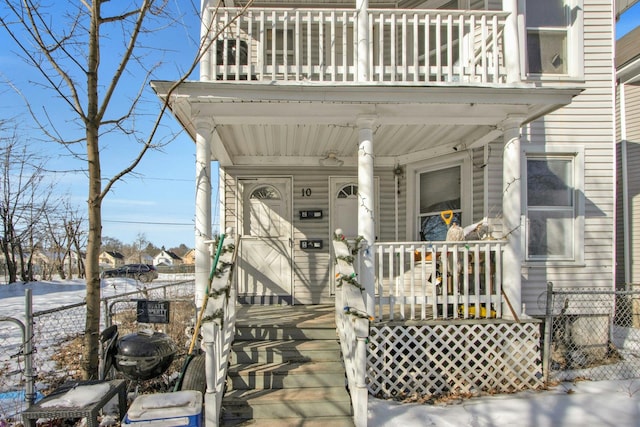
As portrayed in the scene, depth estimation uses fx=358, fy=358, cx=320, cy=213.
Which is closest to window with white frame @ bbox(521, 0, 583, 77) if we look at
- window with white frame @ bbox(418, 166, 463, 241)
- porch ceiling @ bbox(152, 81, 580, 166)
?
porch ceiling @ bbox(152, 81, 580, 166)

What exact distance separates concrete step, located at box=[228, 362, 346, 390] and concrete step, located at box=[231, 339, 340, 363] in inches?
3.7

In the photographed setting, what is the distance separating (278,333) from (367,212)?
5.71 feet

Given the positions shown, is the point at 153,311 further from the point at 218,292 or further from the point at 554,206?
the point at 554,206

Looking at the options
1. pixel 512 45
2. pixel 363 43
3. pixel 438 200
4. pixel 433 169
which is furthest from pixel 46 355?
pixel 512 45

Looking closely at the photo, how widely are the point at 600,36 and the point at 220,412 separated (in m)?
7.28

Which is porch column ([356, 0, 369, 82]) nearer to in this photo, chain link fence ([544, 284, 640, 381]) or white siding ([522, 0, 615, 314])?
white siding ([522, 0, 615, 314])

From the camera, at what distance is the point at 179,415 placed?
2527 mm

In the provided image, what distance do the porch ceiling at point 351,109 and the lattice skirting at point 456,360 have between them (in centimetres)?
238

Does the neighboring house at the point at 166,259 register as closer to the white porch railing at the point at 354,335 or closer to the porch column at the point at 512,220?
the white porch railing at the point at 354,335

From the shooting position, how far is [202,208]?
3.97m

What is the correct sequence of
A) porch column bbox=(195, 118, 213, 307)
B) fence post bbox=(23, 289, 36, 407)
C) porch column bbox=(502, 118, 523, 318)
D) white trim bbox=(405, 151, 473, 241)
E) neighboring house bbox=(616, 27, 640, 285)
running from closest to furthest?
fence post bbox=(23, 289, 36, 407)
porch column bbox=(195, 118, 213, 307)
porch column bbox=(502, 118, 523, 318)
white trim bbox=(405, 151, 473, 241)
neighboring house bbox=(616, 27, 640, 285)

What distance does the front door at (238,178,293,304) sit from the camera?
591 centimetres

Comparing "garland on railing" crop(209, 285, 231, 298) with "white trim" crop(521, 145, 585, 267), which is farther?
"white trim" crop(521, 145, 585, 267)

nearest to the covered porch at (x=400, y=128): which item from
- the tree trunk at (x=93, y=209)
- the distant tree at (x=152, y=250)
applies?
the tree trunk at (x=93, y=209)
